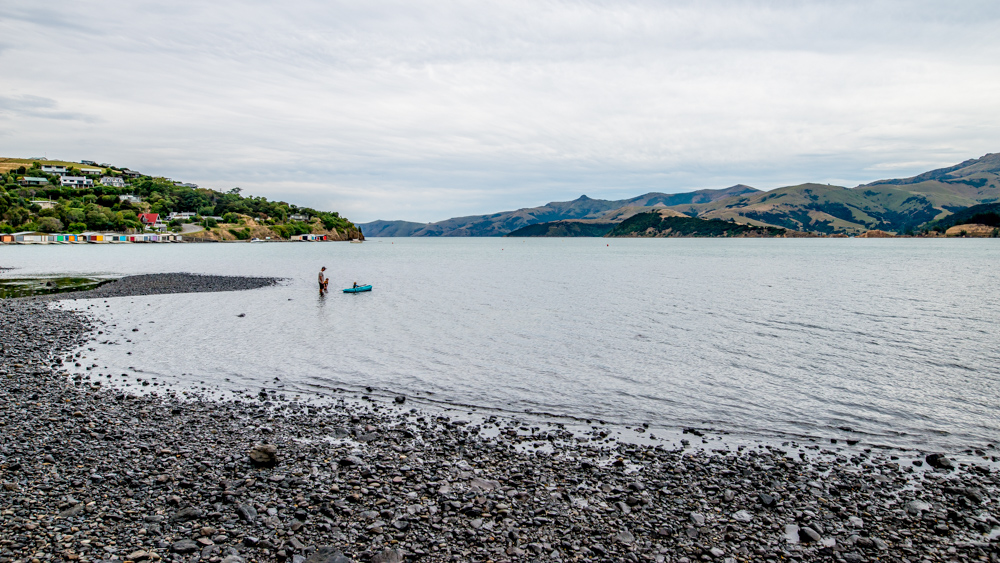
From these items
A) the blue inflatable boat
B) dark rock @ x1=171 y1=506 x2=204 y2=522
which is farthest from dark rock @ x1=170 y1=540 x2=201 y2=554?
the blue inflatable boat

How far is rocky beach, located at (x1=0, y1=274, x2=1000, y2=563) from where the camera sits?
30.3ft

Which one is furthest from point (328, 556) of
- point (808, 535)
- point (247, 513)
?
point (808, 535)

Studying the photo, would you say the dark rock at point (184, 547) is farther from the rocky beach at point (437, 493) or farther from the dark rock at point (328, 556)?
the dark rock at point (328, 556)

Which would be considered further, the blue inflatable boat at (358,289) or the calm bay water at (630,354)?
the blue inflatable boat at (358,289)

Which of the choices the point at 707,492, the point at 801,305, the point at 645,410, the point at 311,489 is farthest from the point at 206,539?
the point at 801,305

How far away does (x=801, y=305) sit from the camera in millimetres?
47344

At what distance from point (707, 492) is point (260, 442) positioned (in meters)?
11.6

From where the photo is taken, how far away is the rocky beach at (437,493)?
9.23 meters

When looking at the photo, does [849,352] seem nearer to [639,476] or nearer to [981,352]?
[981,352]

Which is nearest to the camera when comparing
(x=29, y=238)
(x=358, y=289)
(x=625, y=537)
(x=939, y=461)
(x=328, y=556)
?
(x=328, y=556)

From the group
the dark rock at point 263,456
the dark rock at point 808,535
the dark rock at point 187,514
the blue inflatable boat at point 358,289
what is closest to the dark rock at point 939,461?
the dark rock at point 808,535

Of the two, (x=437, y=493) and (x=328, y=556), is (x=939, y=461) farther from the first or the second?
(x=328, y=556)

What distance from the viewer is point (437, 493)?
37.0ft

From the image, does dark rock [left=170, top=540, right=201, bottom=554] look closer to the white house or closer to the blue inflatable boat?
the blue inflatable boat
